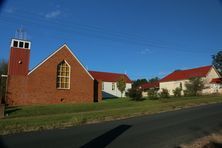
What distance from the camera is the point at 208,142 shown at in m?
11.4

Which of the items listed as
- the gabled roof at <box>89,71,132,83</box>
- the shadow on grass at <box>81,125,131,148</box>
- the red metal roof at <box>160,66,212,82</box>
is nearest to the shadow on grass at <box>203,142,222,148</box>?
the shadow on grass at <box>81,125,131,148</box>

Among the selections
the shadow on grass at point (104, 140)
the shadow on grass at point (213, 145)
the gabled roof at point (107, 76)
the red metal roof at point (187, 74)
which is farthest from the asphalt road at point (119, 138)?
the red metal roof at point (187, 74)

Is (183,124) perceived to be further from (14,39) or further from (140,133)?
(14,39)

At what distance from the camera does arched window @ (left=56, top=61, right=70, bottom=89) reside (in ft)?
135

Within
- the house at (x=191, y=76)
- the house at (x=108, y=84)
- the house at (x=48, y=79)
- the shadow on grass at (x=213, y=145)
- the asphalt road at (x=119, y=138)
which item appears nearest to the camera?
the shadow on grass at (x=213, y=145)

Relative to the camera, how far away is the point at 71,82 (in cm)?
4181

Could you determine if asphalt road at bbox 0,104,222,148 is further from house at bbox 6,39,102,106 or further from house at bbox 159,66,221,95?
house at bbox 159,66,221,95

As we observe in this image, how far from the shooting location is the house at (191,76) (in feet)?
208

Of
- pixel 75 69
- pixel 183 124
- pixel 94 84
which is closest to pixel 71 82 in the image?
pixel 75 69

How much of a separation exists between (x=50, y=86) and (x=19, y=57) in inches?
214

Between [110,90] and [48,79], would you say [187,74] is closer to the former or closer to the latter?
[110,90]

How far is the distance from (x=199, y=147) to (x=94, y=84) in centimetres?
3593

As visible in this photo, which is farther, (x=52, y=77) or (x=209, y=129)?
(x=52, y=77)

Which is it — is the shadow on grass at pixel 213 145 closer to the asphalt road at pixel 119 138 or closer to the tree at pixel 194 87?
the asphalt road at pixel 119 138
